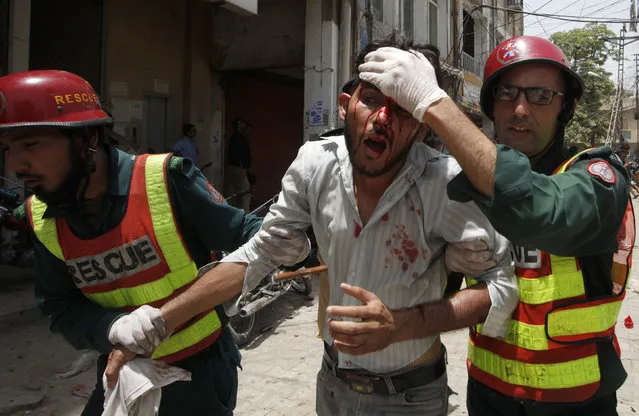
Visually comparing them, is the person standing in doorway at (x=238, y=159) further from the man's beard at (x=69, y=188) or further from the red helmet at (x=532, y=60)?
the red helmet at (x=532, y=60)

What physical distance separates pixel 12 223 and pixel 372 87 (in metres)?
5.29

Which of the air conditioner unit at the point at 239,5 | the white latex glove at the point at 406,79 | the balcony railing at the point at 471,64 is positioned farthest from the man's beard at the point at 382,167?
the balcony railing at the point at 471,64

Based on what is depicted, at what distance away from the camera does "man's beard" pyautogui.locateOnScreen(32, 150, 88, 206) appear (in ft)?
6.26

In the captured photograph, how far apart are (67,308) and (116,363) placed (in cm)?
49

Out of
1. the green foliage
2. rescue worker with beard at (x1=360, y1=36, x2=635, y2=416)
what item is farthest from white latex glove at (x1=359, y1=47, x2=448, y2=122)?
the green foliage

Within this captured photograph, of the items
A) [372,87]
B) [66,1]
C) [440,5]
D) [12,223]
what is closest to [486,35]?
[440,5]

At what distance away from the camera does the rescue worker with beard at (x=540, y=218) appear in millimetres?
1187

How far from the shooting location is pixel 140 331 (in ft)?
5.59

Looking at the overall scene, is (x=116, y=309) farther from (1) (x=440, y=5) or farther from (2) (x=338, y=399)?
(1) (x=440, y=5)

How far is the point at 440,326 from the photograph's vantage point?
1418 mm

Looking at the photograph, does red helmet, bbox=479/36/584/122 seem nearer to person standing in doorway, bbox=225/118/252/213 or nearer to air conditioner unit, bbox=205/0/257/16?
air conditioner unit, bbox=205/0/257/16

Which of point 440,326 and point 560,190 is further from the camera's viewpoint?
point 440,326

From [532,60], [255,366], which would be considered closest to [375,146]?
[532,60]

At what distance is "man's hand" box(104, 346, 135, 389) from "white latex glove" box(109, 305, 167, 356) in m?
0.02
